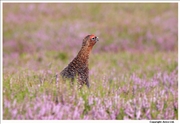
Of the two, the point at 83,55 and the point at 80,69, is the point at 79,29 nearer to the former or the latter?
the point at 83,55

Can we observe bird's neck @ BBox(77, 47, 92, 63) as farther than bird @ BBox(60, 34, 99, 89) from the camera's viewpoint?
Yes

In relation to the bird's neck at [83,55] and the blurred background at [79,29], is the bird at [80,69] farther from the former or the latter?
the blurred background at [79,29]

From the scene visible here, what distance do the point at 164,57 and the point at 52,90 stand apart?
9000 millimetres

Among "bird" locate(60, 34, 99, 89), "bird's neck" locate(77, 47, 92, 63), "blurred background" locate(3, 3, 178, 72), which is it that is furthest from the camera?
"blurred background" locate(3, 3, 178, 72)

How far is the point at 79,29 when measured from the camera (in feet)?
62.4

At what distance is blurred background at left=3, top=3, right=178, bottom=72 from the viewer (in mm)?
16703

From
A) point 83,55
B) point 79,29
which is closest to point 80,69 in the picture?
point 83,55

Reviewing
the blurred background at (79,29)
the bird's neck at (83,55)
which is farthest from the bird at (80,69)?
the blurred background at (79,29)

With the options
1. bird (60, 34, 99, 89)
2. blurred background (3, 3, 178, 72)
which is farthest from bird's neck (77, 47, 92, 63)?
blurred background (3, 3, 178, 72)

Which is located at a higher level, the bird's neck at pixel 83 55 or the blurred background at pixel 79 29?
the blurred background at pixel 79 29

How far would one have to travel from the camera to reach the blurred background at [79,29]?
1670cm

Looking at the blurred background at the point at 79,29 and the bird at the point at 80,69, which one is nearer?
the bird at the point at 80,69

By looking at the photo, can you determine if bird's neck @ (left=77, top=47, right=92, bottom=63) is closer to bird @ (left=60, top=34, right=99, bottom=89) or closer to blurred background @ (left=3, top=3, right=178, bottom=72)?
bird @ (left=60, top=34, right=99, bottom=89)

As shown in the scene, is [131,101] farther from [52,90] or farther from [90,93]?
[52,90]
